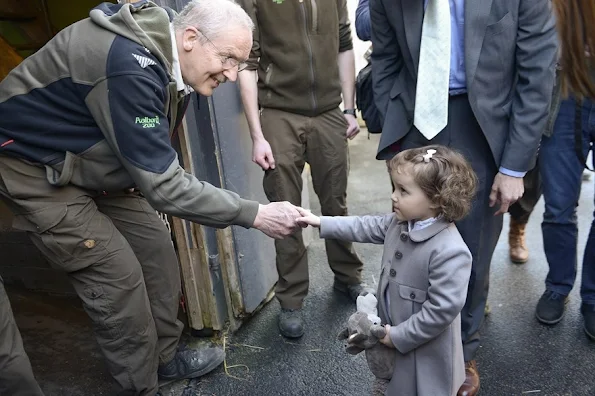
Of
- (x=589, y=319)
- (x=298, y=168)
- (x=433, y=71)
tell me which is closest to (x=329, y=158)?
(x=298, y=168)

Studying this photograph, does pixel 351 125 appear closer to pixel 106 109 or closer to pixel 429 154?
pixel 429 154

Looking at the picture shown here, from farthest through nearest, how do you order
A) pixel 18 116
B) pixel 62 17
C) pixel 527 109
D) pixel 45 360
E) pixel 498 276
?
pixel 62 17 < pixel 498 276 < pixel 45 360 < pixel 527 109 < pixel 18 116

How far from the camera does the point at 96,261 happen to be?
2197 mm

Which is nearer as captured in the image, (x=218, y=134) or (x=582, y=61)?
(x=582, y=61)

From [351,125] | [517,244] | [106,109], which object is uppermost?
[106,109]

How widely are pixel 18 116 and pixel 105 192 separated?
0.53 metres

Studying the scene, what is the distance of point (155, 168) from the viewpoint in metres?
1.99

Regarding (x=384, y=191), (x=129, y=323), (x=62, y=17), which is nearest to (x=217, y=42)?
(x=129, y=323)

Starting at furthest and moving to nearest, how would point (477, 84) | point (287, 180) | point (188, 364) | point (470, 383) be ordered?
point (287, 180), point (188, 364), point (470, 383), point (477, 84)

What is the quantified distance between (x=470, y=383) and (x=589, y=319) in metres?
0.90

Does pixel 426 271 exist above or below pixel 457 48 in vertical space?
below

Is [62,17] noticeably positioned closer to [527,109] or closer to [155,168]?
[155,168]

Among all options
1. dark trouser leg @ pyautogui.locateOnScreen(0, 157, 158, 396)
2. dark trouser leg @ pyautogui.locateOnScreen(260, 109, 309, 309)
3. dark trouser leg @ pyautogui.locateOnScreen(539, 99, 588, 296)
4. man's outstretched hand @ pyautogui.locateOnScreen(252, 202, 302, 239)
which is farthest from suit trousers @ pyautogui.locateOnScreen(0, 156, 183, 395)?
dark trouser leg @ pyautogui.locateOnScreen(539, 99, 588, 296)

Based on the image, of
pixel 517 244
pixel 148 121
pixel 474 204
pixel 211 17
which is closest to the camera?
pixel 148 121
